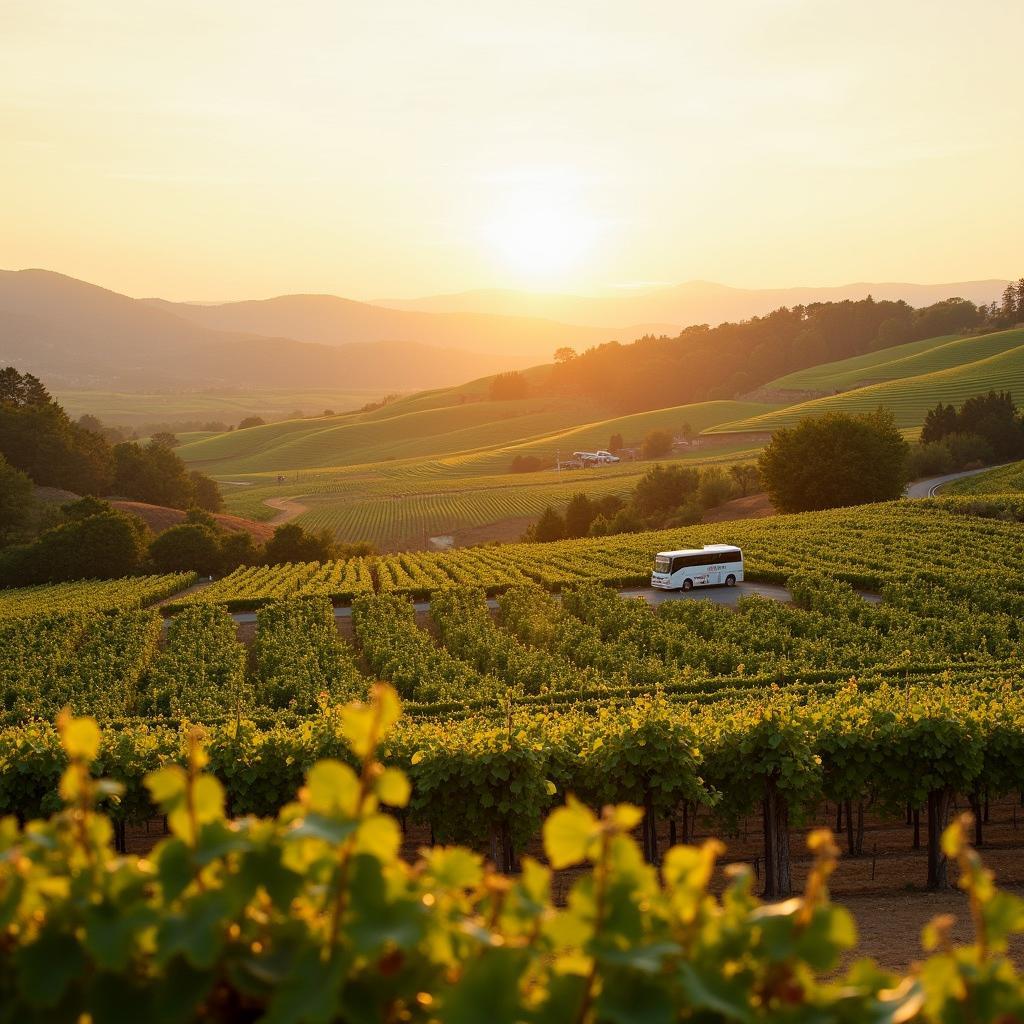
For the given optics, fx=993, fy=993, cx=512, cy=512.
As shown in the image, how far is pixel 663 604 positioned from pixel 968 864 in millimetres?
38964

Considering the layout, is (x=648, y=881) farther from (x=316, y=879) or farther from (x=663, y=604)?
(x=663, y=604)

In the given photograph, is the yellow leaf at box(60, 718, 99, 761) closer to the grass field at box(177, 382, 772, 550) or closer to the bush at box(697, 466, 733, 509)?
the bush at box(697, 466, 733, 509)

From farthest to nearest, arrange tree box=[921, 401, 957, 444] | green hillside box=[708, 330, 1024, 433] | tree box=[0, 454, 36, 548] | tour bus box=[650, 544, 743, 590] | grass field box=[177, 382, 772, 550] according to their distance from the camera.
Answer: green hillside box=[708, 330, 1024, 433], grass field box=[177, 382, 772, 550], tree box=[921, 401, 957, 444], tree box=[0, 454, 36, 548], tour bus box=[650, 544, 743, 590]

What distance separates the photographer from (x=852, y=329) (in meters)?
197

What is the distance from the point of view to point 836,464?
73125 millimetres

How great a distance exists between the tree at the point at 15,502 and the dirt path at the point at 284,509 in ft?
114

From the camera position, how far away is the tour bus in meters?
46.6

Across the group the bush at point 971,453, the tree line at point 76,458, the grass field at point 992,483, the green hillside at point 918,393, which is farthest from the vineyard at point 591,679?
the green hillside at point 918,393

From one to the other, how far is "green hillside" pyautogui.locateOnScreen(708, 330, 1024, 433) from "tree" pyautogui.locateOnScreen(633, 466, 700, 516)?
4355 cm

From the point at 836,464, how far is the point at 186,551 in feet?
152

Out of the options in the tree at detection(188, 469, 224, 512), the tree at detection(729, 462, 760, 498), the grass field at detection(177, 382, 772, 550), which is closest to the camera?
the tree at detection(729, 462, 760, 498)

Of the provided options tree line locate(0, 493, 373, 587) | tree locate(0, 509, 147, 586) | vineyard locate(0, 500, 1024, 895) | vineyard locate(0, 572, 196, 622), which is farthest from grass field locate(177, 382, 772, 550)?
vineyard locate(0, 500, 1024, 895)

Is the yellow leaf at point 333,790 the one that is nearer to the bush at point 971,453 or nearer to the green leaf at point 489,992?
the green leaf at point 489,992

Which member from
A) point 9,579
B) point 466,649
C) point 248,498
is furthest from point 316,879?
point 248,498
